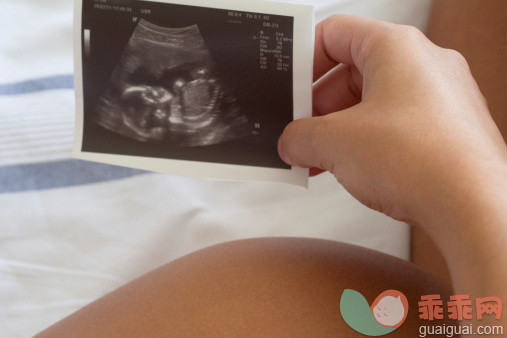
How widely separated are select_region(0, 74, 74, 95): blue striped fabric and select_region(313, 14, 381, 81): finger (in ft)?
1.39

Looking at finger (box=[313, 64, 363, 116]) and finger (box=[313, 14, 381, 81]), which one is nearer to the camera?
finger (box=[313, 14, 381, 81])

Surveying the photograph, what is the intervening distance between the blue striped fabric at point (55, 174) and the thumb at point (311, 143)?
292 mm

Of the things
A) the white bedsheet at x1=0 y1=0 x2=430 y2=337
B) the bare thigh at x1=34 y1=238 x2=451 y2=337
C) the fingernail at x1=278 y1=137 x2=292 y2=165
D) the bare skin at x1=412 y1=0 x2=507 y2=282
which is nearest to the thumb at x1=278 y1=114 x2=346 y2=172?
the fingernail at x1=278 y1=137 x2=292 y2=165

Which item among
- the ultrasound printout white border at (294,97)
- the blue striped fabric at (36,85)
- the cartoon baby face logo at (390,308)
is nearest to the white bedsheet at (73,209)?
the blue striped fabric at (36,85)

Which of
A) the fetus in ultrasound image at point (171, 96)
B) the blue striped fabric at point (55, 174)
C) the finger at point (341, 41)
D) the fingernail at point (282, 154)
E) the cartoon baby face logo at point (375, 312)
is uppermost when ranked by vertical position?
the finger at point (341, 41)

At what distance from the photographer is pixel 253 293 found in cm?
50

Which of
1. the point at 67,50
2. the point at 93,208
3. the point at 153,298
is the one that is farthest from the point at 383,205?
the point at 67,50

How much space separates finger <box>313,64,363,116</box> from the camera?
0.70 meters

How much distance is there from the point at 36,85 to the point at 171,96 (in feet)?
0.98

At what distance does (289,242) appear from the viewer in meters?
0.57

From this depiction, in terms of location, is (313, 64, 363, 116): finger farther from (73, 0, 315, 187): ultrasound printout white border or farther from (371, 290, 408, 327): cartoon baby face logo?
(371, 290, 408, 327): cartoon baby face logo

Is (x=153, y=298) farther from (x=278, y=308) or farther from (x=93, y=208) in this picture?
(x=93, y=208)

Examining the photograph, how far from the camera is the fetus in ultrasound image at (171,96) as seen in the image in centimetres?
64

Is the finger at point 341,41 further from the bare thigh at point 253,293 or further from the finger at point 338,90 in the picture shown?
the bare thigh at point 253,293
